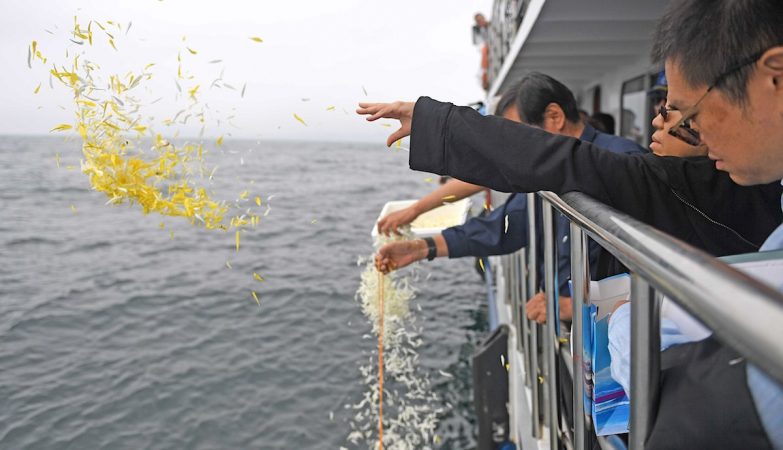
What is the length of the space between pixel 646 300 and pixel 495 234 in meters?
2.27

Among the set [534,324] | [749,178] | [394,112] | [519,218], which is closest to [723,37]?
[749,178]

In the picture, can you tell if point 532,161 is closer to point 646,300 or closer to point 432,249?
point 646,300

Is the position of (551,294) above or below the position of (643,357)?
below

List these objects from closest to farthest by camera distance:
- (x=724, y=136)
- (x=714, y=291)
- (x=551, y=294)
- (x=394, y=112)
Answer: (x=714, y=291), (x=724, y=136), (x=394, y=112), (x=551, y=294)

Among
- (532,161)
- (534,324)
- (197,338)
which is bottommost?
(197,338)

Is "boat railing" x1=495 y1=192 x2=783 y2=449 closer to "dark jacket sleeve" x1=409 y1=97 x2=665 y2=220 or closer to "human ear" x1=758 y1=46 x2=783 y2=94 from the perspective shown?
"dark jacket sleeve" x1=409 y1=97 x2=665 y2=220

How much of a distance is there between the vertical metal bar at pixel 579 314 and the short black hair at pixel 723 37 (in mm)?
488

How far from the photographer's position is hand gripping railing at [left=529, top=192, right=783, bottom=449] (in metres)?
0.57

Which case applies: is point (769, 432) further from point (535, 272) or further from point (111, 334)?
point (111, 334)

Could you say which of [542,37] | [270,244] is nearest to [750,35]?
[542,37]

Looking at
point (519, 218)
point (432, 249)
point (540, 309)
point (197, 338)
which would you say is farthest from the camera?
point (197, 338)

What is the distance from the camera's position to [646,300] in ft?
3.22

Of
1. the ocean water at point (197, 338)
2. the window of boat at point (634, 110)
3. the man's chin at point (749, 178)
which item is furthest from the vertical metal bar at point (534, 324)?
the window of boat at point (634, 110)

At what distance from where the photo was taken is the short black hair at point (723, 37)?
1094mm
